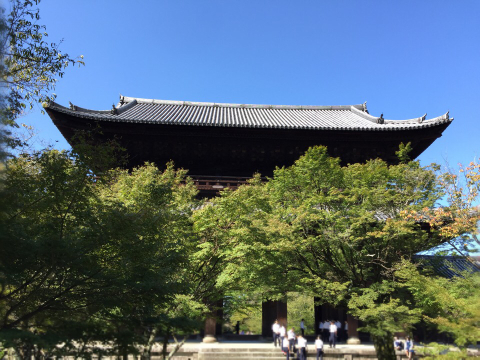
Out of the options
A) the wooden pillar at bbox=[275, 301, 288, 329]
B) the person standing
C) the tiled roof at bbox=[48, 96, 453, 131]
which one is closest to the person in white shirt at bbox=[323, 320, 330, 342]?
the wooden pillar at bbox=[275, 301, 288, 329]

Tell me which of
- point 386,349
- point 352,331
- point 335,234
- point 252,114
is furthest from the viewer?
point 252,114

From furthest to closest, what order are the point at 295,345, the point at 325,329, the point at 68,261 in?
the point at 325,329
the point at 295,345
the point at 68,261

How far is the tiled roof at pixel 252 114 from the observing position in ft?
63.4

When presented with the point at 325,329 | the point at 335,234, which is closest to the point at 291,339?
the point at 335,234

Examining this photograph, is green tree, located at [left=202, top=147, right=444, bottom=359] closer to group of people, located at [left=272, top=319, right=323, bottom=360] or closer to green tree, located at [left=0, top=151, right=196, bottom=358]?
group of people, located at [left=272, top=319, right=323, bottom=360]

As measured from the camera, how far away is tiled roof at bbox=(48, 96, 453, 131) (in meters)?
19.3

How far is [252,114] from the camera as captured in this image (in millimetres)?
25344

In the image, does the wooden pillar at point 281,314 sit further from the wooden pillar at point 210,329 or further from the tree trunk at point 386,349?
the tree trunk at point 386,349

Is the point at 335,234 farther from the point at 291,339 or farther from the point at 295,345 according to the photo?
the point at 295,345

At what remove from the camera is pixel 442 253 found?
10.9 meters

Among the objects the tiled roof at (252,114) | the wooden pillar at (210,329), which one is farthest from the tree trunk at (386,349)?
the tiled roof at (252,114)

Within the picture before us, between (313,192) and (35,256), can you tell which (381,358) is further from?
(35,256)

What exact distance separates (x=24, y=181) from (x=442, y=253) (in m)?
12.3

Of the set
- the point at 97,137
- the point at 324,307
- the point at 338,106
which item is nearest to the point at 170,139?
the point at 97,137
